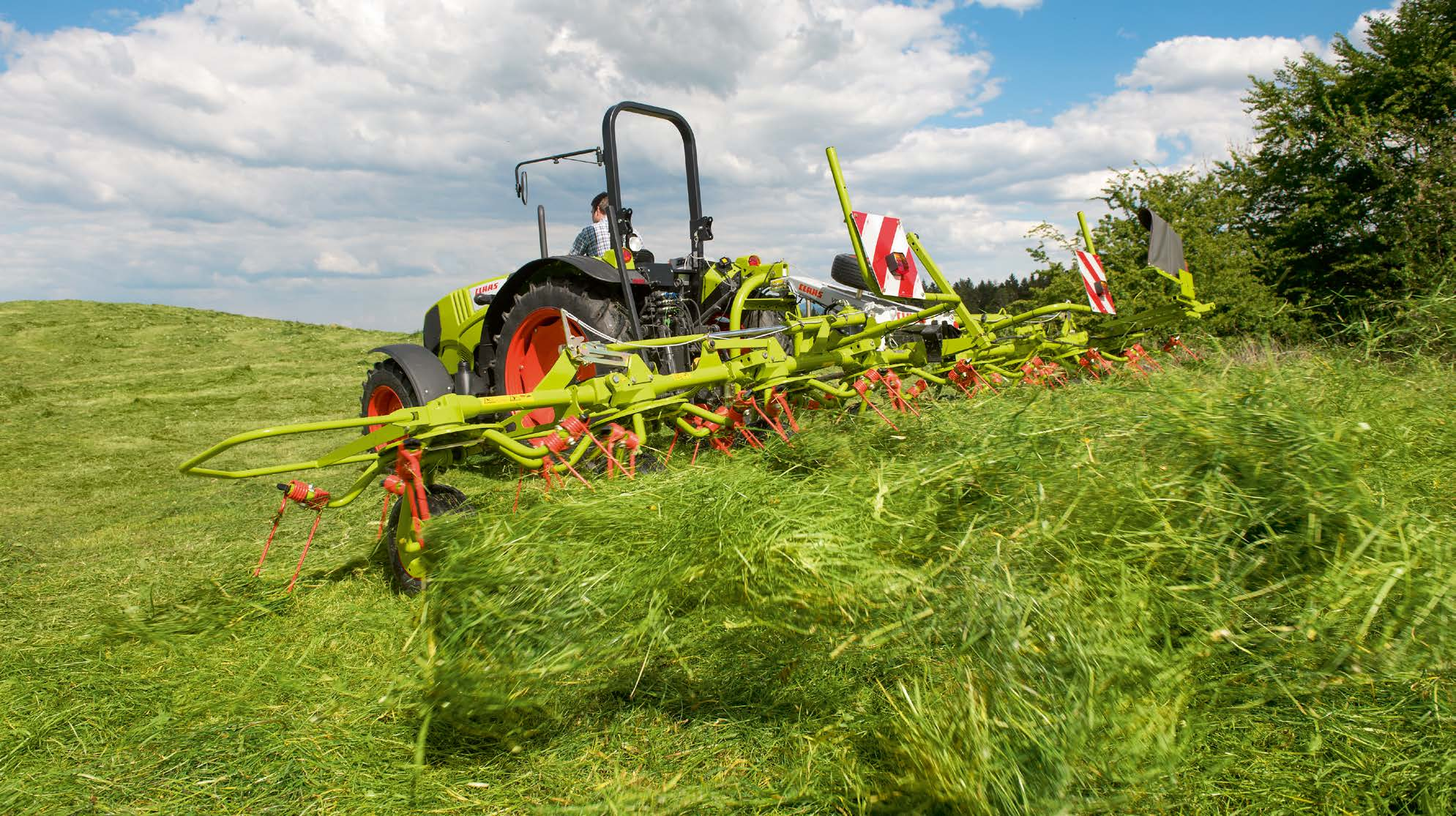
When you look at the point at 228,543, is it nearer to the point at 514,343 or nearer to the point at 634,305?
the point at 514,343

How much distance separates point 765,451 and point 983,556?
4.02 ft

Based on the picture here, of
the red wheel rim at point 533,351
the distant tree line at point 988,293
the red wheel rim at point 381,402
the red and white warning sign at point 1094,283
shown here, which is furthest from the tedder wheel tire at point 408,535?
the distant tree line at point 988,293

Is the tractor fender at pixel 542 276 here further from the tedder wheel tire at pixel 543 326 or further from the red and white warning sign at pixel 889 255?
the red and white warning sign at pixel 889 255

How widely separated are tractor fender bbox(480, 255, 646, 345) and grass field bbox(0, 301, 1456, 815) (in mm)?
2122

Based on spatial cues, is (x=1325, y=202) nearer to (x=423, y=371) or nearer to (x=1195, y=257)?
(x=1195, y=257)

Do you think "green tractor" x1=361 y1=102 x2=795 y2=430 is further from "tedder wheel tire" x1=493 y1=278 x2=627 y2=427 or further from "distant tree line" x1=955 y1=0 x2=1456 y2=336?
"distant tree line" x1=955 y1=0 x2=1456 y2=336

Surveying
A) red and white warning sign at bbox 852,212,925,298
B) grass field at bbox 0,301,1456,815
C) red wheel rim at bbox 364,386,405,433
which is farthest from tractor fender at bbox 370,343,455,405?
red and white warning sign at bbox 852,212,925,298

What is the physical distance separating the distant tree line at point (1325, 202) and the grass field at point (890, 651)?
6255mm

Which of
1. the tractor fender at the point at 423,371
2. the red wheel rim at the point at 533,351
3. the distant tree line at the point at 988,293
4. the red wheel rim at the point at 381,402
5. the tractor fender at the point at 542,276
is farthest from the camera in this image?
the distant tree line at the point at 988,293

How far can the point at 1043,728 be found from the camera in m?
1.43

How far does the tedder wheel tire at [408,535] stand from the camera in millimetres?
2605

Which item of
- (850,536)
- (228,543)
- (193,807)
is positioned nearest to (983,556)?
(850,536)

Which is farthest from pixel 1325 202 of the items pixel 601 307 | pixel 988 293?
pixel 988 293

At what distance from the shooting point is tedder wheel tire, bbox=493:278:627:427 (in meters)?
4.54
